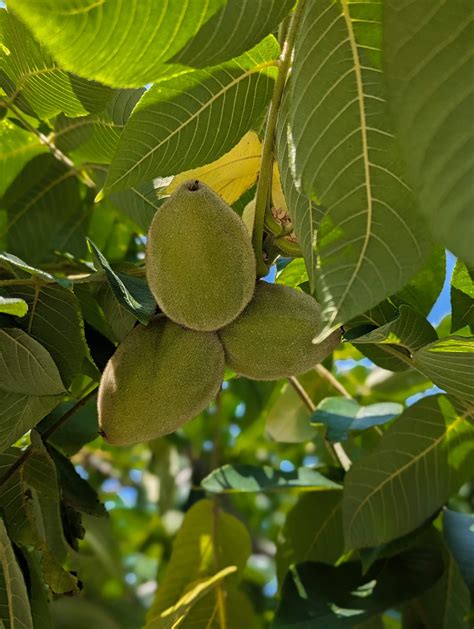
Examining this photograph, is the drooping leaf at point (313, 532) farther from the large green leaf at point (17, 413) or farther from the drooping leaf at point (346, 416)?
the large green leaf at point (17, 413)

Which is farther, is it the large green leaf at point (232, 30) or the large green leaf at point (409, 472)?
the large green leaf at point (409, 472)

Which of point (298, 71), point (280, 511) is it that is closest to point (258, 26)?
point (298, 71)

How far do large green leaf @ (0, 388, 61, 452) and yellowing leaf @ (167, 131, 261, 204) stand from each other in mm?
355

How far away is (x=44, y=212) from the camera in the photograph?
1.78 m

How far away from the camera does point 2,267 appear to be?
131 centimetres

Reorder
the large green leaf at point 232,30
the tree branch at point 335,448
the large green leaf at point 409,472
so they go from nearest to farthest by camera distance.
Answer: the large green leaf at point 232,30
the large green leaf at point 409,472
the tree branch at point 335,448

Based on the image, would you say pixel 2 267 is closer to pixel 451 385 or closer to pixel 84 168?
pixel 84 168

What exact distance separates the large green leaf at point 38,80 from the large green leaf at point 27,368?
32 centimetres

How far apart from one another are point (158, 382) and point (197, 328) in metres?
0.08

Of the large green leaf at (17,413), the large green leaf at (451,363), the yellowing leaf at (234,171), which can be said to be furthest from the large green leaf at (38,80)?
the large green leaf at (451,363)

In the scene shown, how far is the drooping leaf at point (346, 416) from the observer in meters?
1.55

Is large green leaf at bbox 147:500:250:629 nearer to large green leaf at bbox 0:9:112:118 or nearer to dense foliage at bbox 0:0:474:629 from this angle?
dense foliage at bbox 0:0:474:629

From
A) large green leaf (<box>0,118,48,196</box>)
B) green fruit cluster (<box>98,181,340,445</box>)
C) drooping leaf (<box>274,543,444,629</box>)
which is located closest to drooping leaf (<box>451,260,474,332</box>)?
green fruit cluster (<box>98,181,340,445</box>)

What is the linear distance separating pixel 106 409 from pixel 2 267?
1.24 ft
